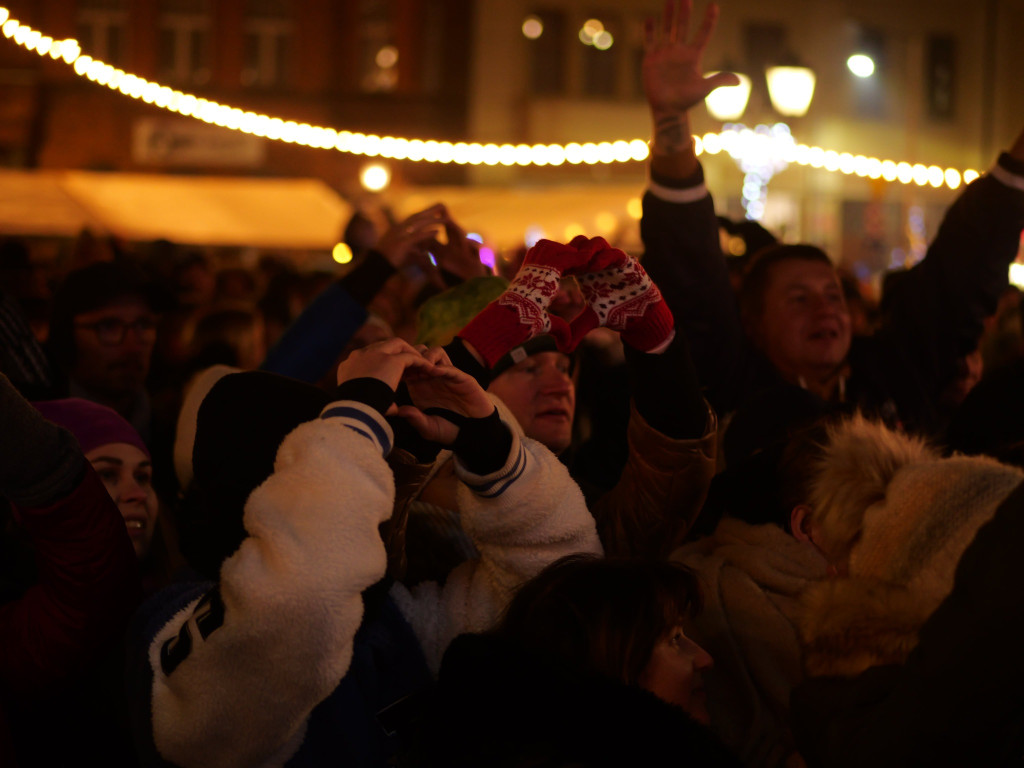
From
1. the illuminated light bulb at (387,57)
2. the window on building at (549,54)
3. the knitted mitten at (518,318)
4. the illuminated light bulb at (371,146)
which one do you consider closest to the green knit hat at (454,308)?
the knitted mitten at (518,318)

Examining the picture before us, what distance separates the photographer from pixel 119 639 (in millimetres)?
2051

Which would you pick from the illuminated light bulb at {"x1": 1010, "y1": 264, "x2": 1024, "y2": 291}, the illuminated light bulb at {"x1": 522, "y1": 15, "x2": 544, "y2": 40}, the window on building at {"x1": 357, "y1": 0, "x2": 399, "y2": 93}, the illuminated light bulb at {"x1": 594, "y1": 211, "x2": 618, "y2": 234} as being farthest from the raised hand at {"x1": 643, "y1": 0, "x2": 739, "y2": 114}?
the window on building at {"x1": 357, "y1": 0, "x2": 399, "y2": 93}

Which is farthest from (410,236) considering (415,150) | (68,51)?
(415,150)

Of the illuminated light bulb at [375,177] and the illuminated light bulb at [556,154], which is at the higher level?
the illuminated light bulb at [375,177]

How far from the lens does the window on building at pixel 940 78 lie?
886 inches

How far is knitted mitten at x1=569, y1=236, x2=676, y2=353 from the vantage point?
192cm

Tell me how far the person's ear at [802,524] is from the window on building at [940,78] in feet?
74.6

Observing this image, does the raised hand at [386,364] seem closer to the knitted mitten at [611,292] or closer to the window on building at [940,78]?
the knitted mitten at [611,292]

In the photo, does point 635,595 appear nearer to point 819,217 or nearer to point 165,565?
point 165,565

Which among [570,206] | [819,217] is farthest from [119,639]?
[819,217]

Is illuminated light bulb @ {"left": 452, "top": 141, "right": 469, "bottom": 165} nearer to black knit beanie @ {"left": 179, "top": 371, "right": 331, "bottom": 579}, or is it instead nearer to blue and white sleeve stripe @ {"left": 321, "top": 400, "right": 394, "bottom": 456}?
black knit beanie @ {"left": 179, "top": 371, "right": 331, "bottom": 579}

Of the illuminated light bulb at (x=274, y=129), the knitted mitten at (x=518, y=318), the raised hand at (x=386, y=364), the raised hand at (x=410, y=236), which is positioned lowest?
the raised hand at (x=386, y=364)

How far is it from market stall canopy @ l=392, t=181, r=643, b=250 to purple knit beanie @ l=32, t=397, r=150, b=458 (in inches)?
514

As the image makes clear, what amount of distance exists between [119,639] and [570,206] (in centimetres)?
1463
